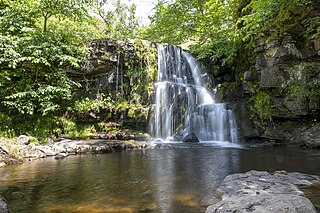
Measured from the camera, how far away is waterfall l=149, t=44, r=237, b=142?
1199cm

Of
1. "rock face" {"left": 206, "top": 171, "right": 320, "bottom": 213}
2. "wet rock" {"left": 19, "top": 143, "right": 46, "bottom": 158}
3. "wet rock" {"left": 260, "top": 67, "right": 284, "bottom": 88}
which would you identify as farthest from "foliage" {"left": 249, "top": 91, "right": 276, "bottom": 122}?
"wet rock" {"left": 19, "top": 143, "right": 46, "bottom": 158}

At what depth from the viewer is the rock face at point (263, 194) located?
254cm

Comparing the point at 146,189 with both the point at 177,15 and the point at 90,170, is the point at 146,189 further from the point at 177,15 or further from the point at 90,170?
the point at 177,15

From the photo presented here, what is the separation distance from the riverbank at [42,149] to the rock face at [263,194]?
6007 millimetres

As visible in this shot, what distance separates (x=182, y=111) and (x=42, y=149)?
732 cm

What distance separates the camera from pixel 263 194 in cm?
307

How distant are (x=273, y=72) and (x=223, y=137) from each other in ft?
12.8

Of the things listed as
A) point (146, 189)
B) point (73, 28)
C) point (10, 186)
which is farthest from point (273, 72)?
point (73, 28)

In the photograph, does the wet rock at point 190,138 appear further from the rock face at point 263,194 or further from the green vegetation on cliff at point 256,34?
the rock face at point 263,194

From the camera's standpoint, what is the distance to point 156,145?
33.1 feet

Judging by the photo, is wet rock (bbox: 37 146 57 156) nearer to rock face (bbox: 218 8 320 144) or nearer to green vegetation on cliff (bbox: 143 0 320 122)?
green vegetation on cliff (bbox: 143 0 320 122)

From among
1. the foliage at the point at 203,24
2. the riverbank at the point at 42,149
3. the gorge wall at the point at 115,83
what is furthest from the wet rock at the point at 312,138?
the gorge wall at the point at 115,83

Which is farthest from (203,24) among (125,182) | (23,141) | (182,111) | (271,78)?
(125,182)

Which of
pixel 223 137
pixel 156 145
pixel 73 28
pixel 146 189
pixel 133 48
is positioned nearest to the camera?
pixel 146 189
